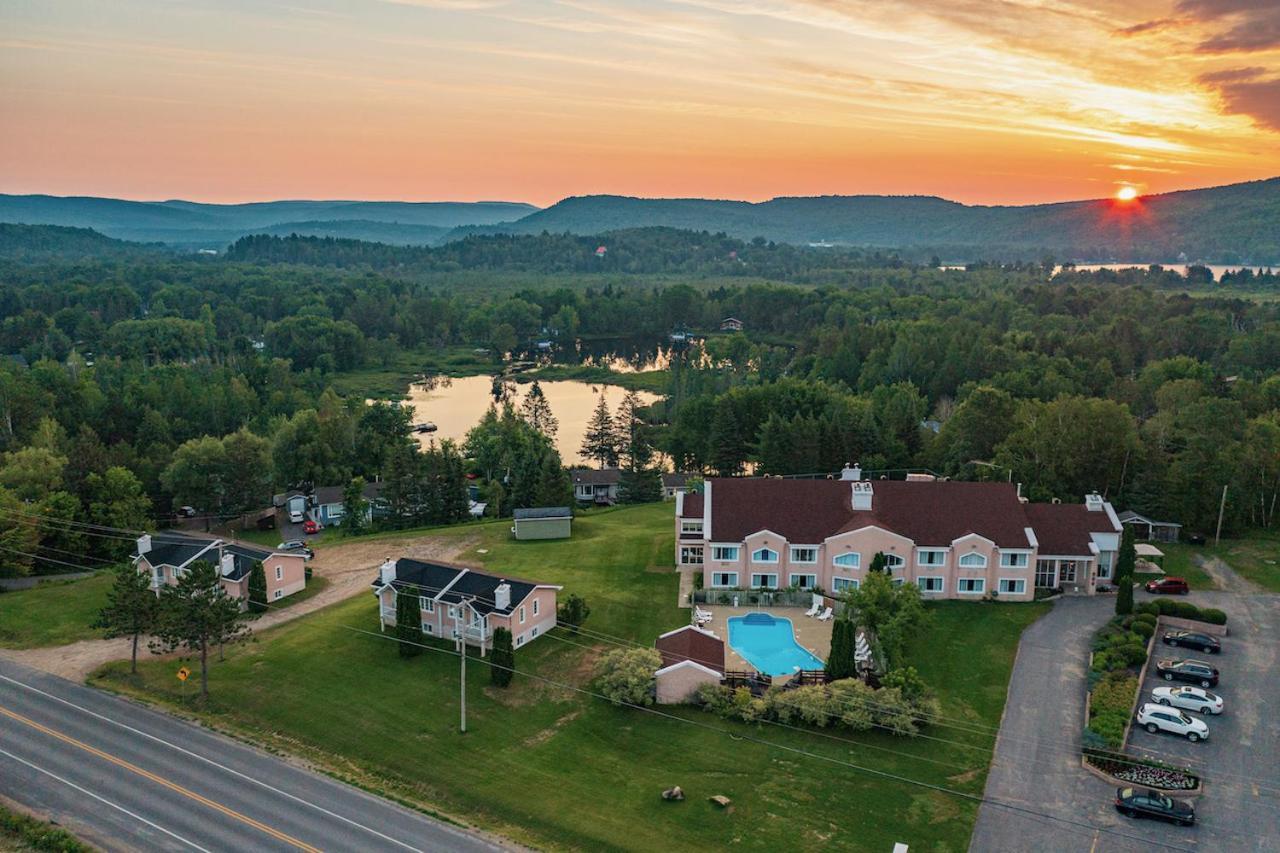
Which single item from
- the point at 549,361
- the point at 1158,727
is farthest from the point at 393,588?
the point at 549,361

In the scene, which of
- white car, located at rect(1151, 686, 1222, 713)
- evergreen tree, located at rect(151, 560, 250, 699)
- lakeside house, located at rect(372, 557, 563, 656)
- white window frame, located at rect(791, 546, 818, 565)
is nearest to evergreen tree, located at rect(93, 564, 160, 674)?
evergreen tree, located at rect(151, 560, 250, 699)

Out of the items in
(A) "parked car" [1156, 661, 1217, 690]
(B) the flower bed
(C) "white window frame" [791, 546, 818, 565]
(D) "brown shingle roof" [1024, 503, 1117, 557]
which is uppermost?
(D) "brown shingle roof" [1024, 503, 1117, 557]

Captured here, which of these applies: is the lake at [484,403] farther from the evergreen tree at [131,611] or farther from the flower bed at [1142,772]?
the flower bed at [1142,772]

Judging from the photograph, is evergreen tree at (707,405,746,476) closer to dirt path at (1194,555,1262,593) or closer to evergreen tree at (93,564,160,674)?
dirt path at (1194,555,1262,593)

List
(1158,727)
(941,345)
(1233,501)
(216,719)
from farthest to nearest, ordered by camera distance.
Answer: (941,345)
(1233,501)
(216,719)
(1158,727)

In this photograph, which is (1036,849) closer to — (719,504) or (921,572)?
(921,572)

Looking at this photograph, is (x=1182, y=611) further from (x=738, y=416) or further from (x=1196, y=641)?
(x=738, y=416)

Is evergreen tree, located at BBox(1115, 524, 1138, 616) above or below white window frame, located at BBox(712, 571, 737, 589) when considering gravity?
above
